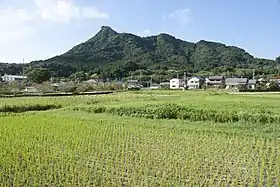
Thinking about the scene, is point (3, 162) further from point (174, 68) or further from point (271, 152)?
point (174, 68)

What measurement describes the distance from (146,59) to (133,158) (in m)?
99.2

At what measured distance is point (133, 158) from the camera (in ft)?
24.2

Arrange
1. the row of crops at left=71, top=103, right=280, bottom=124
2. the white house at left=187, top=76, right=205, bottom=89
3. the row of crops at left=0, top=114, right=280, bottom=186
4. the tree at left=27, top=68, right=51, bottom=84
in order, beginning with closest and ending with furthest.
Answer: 1. the row of crops at left=0, top=114, right=280, bottom=186
2. the row of crops at left=71, top=103, right=280, bottom=124
3. the tree at left=27, top=68, right=51, bottom=84
4. the white house at left=187, top=76, right=205, bottom=89

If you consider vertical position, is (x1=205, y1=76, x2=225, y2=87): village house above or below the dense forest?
below

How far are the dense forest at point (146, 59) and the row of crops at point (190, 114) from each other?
2426 inches

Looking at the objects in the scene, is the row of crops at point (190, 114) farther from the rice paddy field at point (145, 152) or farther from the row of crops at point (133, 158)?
the row of crops at point (133, 158)

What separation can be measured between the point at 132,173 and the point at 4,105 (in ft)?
51.2

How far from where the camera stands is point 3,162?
6.89 metres

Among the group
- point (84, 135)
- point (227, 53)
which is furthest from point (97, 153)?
point (227, 53)

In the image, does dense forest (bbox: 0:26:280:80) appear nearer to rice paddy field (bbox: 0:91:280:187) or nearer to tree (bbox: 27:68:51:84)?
tree (bbox: 27:68:51:84)

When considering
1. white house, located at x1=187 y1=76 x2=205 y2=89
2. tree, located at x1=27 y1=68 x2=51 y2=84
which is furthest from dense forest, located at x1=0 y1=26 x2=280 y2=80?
tree, located at x1=27 y1=68 x2=51 y2=84

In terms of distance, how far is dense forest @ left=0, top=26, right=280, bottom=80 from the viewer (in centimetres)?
8450

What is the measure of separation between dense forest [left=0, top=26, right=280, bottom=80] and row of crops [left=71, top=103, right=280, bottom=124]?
61.6 metres

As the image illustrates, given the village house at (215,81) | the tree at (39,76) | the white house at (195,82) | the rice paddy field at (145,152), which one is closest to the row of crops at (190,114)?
the rice paddy field at (145,152)
